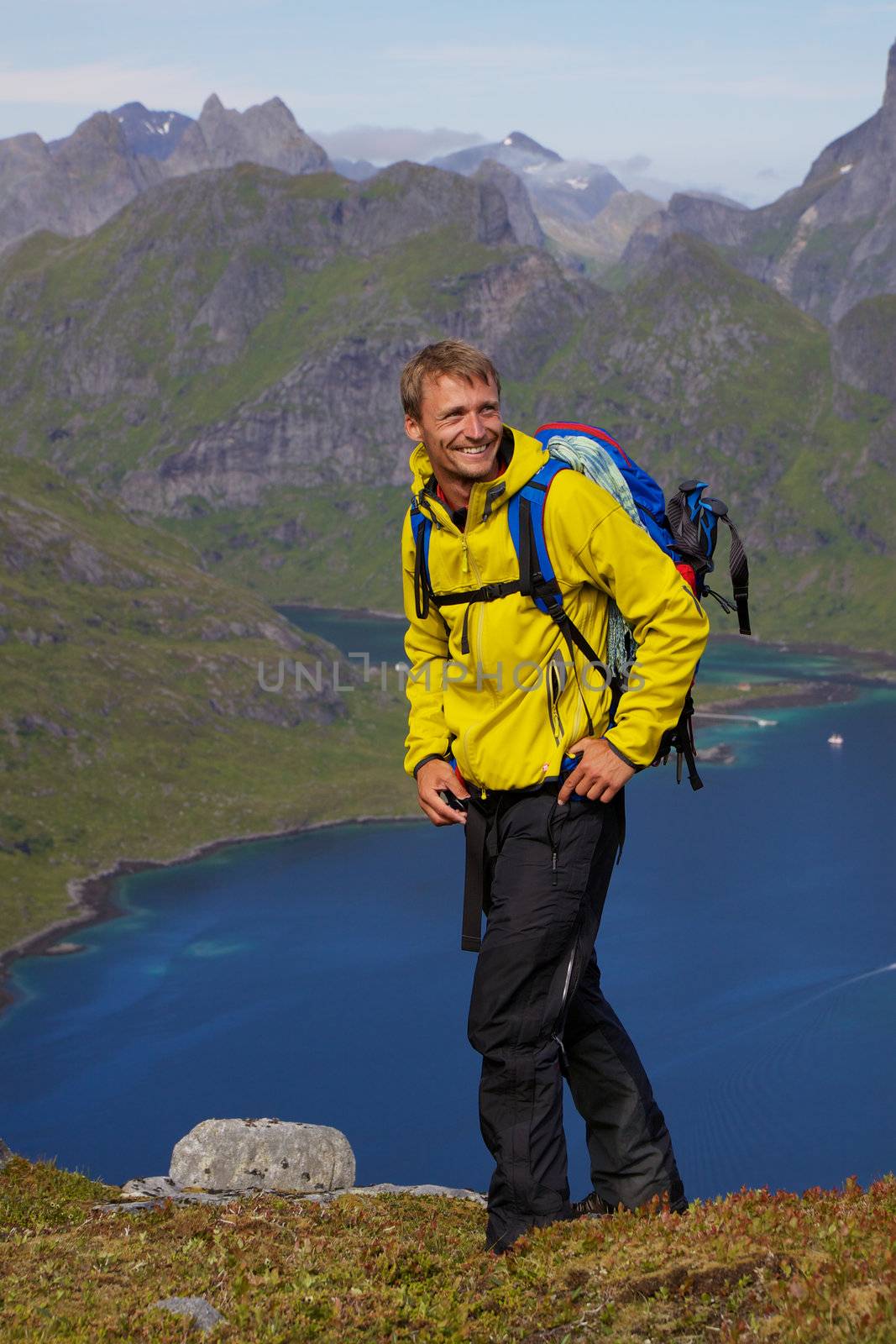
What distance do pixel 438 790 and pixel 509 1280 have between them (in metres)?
3.77

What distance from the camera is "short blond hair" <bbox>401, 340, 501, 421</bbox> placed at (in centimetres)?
1112

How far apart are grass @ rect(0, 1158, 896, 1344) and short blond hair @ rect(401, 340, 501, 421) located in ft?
21.7

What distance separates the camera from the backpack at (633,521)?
10836 mm

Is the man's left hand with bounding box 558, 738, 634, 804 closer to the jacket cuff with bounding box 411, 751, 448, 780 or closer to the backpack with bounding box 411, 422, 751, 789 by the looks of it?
the backpack with bounding box 411, 422, 751, 789

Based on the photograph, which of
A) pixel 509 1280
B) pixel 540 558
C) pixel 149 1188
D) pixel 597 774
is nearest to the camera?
pixel 509 1280

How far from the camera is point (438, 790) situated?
11633 millimetres

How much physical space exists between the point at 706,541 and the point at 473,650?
6.89 ft

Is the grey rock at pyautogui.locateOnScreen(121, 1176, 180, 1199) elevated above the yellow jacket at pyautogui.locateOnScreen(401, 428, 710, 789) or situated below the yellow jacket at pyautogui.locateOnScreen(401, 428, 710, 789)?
below

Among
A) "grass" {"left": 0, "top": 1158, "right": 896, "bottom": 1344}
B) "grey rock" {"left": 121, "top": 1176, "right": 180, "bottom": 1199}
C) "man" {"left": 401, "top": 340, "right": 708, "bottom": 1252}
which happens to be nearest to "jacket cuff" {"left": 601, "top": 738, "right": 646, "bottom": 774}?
"man" {"left": 401, "top": 340, "right": 708, "bottom": 1252}

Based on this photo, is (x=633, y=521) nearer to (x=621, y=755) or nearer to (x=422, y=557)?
(x=621, y=755)

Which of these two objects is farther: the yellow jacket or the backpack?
the backpack

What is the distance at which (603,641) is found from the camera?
11148 millimetres

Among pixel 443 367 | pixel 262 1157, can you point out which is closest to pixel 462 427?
pixel 443 367

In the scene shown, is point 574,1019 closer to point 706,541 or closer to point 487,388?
point 706,541
